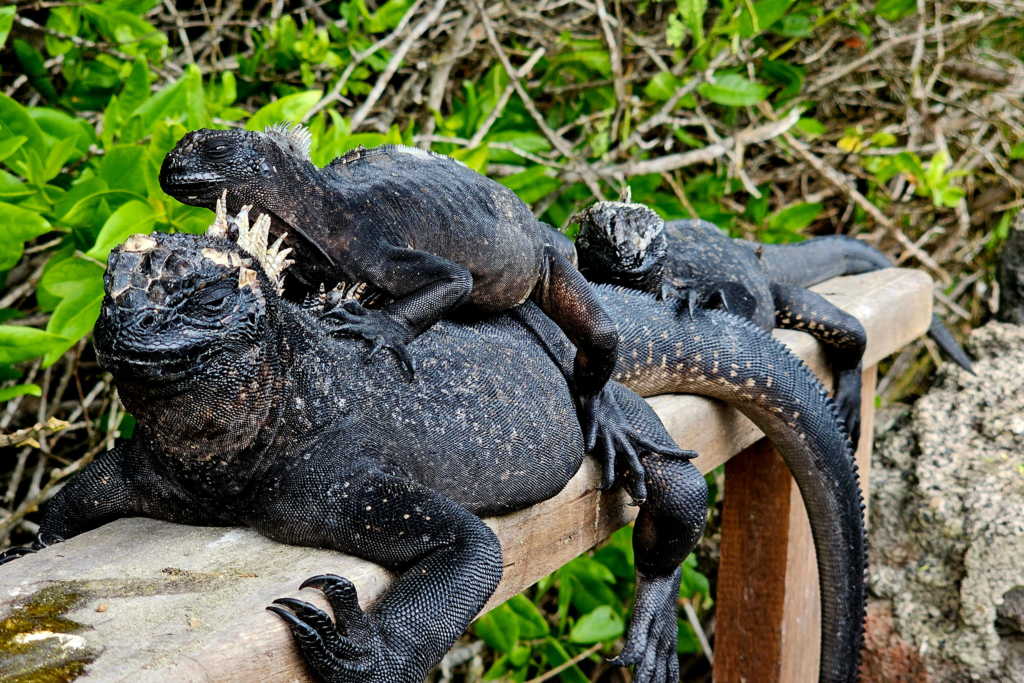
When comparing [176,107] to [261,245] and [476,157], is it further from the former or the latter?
[261,245]

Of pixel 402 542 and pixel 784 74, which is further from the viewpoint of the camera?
pixel 784 74

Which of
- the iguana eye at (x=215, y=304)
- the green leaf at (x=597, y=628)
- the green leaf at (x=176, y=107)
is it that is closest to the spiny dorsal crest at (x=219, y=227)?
the iguana eye at (x=215, y=304)

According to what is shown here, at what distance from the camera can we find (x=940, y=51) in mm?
4512

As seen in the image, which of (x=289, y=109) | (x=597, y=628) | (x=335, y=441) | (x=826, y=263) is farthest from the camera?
(x=826, y=263)

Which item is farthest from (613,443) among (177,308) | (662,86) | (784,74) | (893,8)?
(893,8)

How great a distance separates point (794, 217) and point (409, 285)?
9.56 feet

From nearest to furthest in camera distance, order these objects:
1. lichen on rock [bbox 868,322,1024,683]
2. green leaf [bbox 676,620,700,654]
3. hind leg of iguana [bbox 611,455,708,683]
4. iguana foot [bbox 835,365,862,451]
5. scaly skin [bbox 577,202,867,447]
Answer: hind leg of iguana [bbox 611,455,708,683] → scaly skin [bbox 577,202,867,447] → iguana foot [bbox 835,365,862,451] → lichen on rock [bbox 868,322,1024,683] → green leaf [bbox 676,620,700,654]

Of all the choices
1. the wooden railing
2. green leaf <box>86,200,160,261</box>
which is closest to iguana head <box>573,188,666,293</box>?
the wooden railing

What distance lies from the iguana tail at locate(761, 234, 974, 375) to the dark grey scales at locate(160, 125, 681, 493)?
161cm

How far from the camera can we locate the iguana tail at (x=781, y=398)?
7.52 feet

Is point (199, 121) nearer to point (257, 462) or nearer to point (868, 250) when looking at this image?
point (257, 462)

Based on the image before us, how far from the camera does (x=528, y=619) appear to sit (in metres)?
3.21

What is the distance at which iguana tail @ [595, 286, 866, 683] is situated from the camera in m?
2.29

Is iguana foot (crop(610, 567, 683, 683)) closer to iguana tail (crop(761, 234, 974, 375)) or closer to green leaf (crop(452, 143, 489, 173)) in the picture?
green leaf (crop(452, 143, 489, 173))
